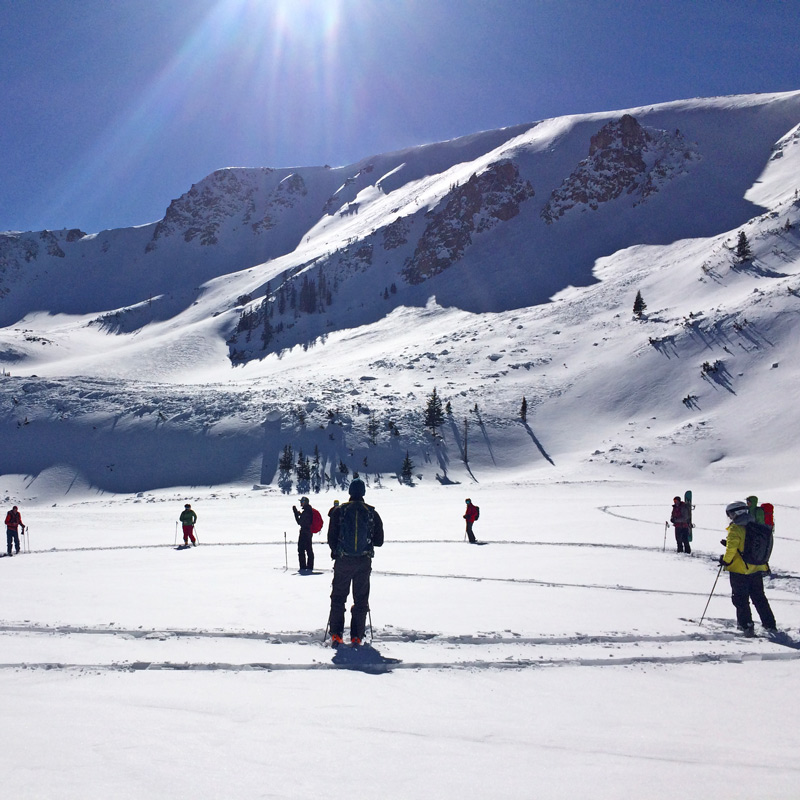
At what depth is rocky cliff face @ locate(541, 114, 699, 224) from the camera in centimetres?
11312

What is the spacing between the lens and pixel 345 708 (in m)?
4.62

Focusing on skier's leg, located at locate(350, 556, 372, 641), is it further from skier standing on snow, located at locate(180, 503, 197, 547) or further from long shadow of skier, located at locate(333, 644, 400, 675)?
skier standing on snow, located at locate(180, 503, 197, 547)

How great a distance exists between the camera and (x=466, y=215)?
122 meters

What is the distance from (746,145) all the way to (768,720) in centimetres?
14331

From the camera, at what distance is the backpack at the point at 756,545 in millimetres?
7508

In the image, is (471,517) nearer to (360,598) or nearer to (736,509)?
(736,509)

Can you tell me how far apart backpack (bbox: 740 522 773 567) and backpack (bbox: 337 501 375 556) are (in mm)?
5321

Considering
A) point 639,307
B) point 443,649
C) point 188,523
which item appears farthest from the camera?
point 639,307

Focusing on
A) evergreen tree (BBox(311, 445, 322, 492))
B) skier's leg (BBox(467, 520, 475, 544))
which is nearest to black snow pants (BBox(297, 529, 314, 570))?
skier's leg (BBox(467, 520, 475, 544))

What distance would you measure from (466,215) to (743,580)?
12343cm

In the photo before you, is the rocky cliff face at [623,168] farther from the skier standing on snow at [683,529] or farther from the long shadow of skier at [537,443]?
the skier standing on snow at [683,529]

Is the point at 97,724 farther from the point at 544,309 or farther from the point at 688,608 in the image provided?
the point at 544,309

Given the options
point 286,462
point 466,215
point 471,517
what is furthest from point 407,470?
point 466,215

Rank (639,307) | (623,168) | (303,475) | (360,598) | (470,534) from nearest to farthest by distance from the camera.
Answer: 1. (360,598)
2. (470,534)
3. (303,475)
4. (639,307)
5. (623,168)
